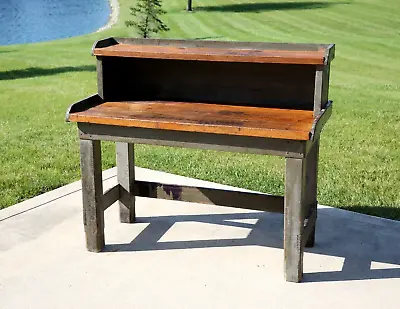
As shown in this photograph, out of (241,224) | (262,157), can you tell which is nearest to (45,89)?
(262,157)

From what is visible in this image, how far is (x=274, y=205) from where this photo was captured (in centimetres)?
398

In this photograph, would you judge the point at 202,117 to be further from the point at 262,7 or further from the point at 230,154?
the point at 262,7

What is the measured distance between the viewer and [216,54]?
353 cm

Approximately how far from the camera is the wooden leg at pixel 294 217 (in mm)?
3344

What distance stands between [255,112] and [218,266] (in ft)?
3.02

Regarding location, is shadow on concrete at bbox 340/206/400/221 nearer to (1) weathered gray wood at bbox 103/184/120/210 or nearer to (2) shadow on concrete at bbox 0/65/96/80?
(1) weathered gray wood at bbox 103/184/120/210

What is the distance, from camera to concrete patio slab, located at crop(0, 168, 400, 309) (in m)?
3.38

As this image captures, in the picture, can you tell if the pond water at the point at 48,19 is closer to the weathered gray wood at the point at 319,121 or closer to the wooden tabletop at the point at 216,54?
the wooden tabletop at the point at 216,54

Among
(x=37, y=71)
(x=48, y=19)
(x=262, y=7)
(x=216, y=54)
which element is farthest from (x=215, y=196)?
(x=48, y=19)

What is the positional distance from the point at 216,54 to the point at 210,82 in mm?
464

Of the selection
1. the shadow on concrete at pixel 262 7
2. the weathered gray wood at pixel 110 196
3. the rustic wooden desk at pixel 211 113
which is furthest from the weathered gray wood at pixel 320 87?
the shadow on concrete at pixel 262 7

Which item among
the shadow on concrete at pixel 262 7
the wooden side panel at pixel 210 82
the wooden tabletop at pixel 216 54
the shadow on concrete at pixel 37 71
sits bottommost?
the shadow on concrete at pixel 37 71

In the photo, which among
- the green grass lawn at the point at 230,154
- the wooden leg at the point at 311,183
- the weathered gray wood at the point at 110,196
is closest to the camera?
the wooden leg at the point at 311,183

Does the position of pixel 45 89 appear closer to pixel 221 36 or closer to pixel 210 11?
pixel 221 36
